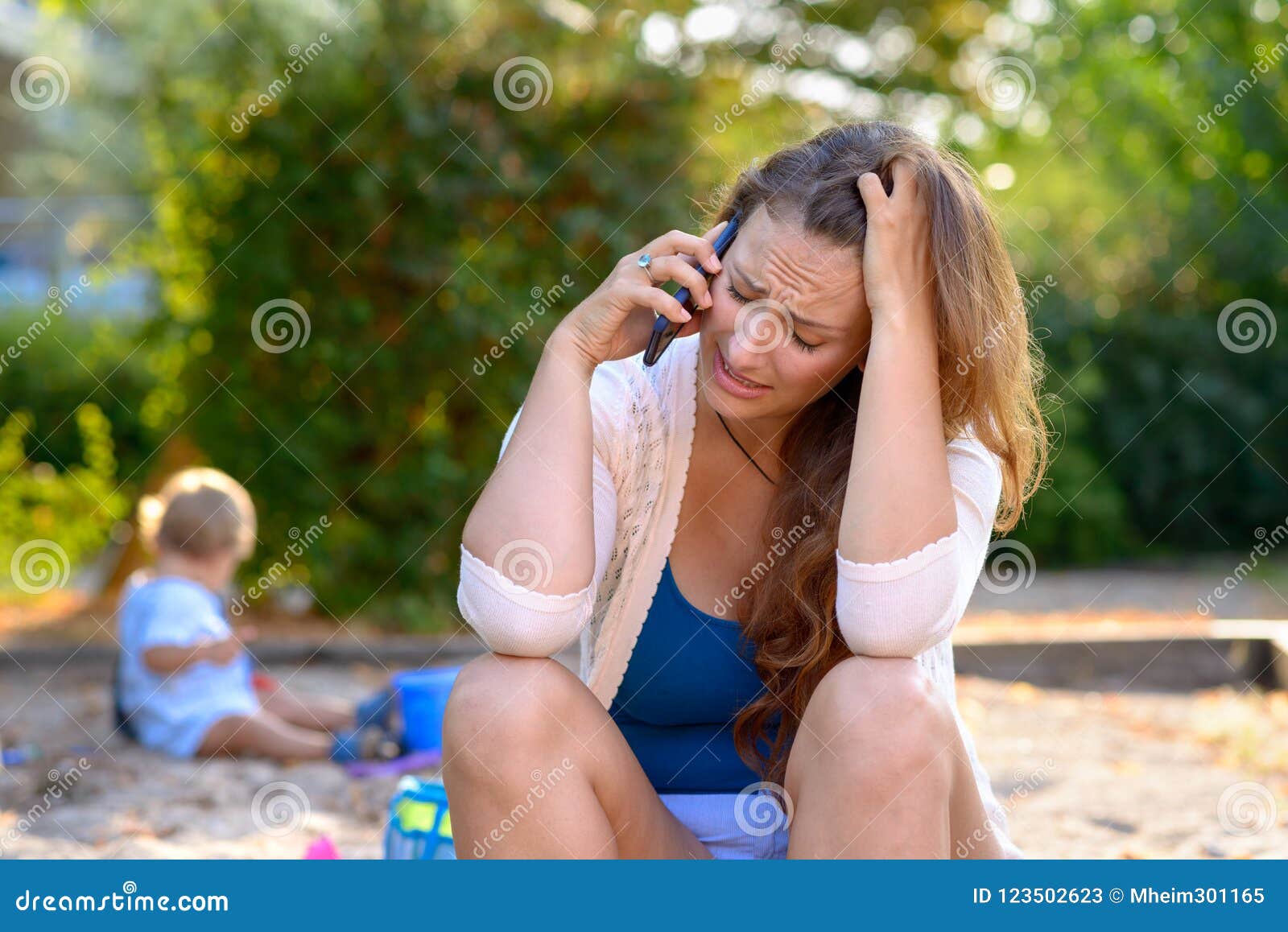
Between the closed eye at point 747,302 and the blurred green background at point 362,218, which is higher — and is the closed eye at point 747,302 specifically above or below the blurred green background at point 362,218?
above

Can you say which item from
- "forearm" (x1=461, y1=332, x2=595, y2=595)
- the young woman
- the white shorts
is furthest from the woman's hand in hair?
the white shorts

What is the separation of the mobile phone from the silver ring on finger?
43 millimetres

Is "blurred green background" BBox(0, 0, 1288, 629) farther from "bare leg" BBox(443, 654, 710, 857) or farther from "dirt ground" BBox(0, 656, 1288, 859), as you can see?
"bare leg" BBox(443, 654, 710, 857)

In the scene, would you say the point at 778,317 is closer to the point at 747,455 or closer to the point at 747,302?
the point at 747,302

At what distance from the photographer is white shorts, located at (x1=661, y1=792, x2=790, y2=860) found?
215 cm

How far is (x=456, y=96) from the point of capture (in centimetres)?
664

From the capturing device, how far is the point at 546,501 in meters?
2.02

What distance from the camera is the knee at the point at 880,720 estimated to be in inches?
70.9

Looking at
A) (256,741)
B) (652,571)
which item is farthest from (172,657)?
(652,571)

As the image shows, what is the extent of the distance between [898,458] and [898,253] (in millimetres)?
357

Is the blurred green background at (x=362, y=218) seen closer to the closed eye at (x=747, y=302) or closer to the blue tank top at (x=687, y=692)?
the closed eye at (x=747, y=302)

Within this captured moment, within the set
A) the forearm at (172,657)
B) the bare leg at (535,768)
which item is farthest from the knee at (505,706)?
the forearm at (172,657)

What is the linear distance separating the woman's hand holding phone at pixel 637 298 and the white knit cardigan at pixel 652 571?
121mm
